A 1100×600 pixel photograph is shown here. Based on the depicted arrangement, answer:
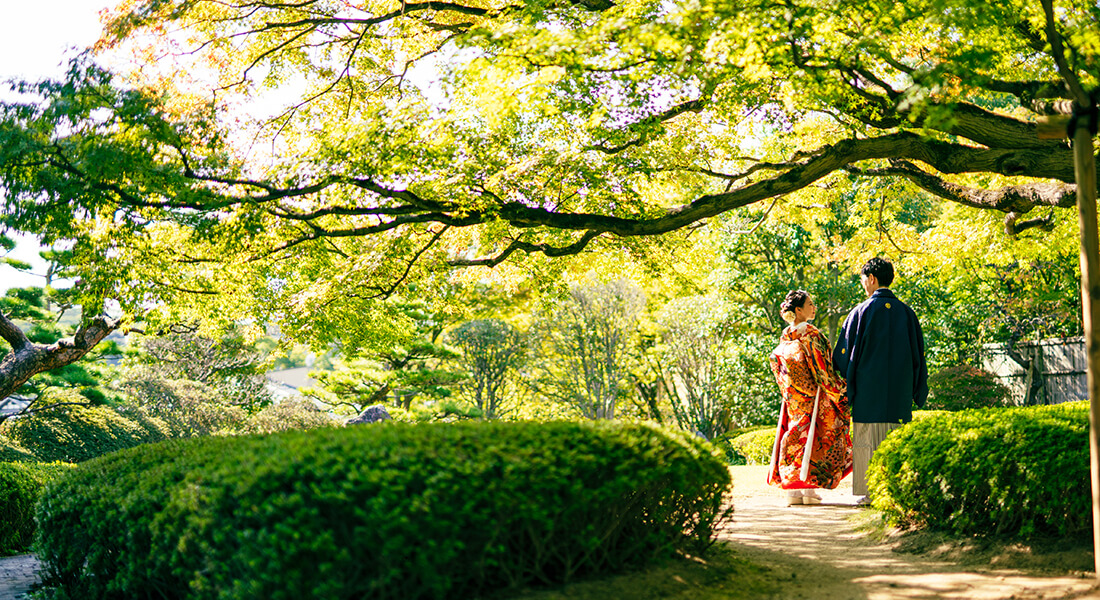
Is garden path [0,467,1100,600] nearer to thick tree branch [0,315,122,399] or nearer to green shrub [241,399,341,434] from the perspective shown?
thick tree branch [0,315,122,399]

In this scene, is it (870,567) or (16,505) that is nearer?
(870,567)

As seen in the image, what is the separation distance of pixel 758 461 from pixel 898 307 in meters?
8.53

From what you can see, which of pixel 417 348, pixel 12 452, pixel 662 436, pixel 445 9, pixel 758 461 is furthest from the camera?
pixel 417 348

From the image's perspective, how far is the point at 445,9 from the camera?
332 inches

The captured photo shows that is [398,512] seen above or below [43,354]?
below

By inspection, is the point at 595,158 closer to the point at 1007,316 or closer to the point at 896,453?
the point at 896,453

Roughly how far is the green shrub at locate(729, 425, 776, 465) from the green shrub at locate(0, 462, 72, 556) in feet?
34.9

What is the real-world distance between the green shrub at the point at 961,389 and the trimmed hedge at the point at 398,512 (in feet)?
44.3

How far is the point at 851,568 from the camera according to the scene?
4359mm

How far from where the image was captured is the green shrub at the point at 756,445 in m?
14.0

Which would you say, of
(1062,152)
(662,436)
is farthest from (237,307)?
(1062,152)

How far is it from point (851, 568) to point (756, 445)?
10.1m

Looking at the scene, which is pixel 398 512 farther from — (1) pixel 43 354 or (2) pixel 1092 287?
(1) pixel 43 354

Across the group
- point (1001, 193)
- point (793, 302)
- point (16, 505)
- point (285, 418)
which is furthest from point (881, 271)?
point (285, 418)
